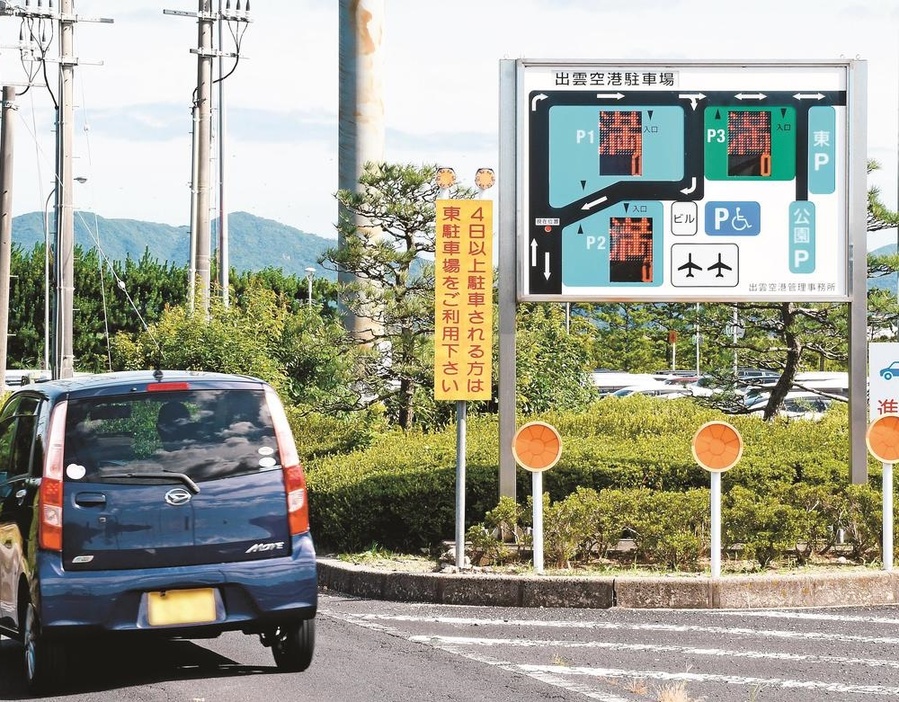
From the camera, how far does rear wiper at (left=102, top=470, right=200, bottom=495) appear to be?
6.78 metres

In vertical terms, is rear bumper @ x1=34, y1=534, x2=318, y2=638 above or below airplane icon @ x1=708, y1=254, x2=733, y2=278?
below

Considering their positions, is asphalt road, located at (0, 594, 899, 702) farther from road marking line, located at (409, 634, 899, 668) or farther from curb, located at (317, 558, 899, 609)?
curb, located at (317, 558, 899, 609)

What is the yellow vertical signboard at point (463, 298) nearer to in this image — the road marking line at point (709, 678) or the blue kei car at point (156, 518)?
the road marking line at point (709, 678)

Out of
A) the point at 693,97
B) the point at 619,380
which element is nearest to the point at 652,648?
the point at 693,97

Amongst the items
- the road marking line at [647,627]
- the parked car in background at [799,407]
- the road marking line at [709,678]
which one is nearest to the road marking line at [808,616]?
the road marking line at [647,627]

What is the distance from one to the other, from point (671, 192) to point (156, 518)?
6.44 meters

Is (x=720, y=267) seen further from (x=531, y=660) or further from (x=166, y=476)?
(x=166, y=476)

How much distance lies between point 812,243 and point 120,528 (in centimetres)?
720

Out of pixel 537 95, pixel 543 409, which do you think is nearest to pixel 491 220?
pixel 537 95

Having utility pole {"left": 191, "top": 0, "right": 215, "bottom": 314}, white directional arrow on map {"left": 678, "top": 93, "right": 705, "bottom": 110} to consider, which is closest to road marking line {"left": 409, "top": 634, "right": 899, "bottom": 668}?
white directional arrow on map {"left": 678, "top": 93, "right": 705, "bottom": 110}

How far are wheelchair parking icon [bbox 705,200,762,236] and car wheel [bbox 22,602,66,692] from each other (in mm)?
6943

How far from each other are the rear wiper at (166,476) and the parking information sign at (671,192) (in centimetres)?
548

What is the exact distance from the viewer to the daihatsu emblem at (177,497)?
6.77 metres

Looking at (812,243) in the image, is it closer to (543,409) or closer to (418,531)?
(418,531)
